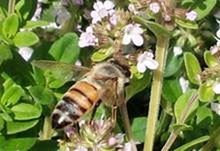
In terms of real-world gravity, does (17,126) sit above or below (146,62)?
below

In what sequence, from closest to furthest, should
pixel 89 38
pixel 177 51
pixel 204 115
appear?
pixel 89 38 < pixel 204 115 < pixel 177 51

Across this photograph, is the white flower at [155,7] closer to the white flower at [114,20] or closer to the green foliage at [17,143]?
the white flower at [114,20]

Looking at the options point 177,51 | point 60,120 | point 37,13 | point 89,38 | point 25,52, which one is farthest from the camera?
point 37,13

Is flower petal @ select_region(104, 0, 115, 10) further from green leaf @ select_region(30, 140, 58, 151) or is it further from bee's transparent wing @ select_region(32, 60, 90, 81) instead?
green leaf @ select_region(30, 140, 58, 151)

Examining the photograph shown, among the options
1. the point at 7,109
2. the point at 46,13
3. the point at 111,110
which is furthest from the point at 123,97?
the point at 46,13

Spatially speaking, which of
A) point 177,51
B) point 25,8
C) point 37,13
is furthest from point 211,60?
point 37,13

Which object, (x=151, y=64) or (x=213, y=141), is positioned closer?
(x=151, y=64)

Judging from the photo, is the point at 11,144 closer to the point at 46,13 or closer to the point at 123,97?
the point at 123,97

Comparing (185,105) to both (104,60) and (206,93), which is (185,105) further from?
(104,60)
